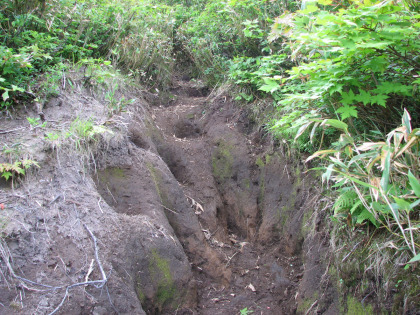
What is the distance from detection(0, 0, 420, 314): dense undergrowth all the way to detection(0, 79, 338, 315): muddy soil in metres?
0.48

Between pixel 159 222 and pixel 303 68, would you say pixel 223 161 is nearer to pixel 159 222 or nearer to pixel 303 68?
pixel 159 222

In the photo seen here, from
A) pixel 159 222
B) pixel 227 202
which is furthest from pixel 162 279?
Answer: pixel 227 202

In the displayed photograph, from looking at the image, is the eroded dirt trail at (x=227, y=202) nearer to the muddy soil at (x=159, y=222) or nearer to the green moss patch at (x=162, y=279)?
the muddy soil at (x=159, y=222)

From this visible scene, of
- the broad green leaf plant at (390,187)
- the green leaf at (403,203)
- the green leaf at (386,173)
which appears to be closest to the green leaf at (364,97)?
the broad green leaf plant at (390,187)

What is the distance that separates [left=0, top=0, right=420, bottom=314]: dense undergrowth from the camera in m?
2.51

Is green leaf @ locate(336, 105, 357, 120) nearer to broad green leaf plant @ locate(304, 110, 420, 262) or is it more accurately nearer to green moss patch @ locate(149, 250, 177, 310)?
broad green leaf plant @ locate(304, 110, 420, 262)

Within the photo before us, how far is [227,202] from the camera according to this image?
500cm

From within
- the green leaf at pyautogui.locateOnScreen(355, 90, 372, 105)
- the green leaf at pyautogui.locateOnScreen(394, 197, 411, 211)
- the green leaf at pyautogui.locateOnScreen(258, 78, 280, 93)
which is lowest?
the green leaf at pyautogui.locateOnScreen(258, 78, 280, 93)

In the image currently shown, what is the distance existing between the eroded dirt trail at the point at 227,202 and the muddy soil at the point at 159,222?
0.02 m

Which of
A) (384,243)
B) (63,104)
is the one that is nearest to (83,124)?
(63,104)

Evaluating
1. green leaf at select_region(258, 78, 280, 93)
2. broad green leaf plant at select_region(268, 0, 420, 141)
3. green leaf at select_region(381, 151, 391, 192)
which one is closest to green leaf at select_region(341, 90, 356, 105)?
broad green leaf plant at select_region(268, 0, 420, 141)

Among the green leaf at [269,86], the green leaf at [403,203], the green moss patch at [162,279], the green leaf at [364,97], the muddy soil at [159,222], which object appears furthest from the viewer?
the green leaf at [269,86]

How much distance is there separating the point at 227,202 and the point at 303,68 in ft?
8.05

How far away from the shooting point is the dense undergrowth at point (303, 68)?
251 centimetres
